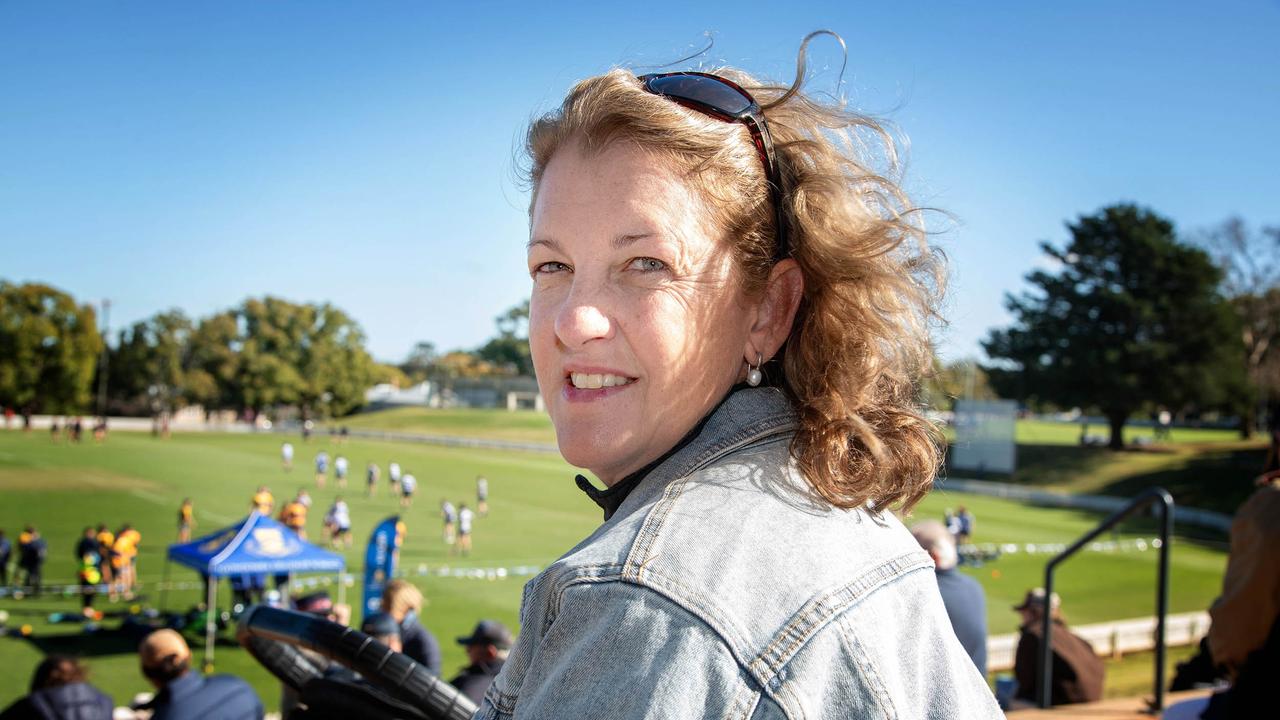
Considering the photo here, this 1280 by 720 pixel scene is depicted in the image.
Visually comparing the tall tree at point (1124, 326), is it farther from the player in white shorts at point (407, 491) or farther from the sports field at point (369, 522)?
the player in white shorts at point (407, 491)

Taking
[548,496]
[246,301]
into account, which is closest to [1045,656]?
[548,496]

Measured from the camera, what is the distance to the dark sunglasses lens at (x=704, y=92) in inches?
49.8

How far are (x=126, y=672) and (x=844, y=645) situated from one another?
59.3 ft

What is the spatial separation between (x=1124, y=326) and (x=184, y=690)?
53.2 m

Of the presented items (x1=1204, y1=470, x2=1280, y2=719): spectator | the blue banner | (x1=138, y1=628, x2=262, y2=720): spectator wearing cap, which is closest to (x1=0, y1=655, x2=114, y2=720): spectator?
(x1=138, y1=628, x2=262, y2=720): spectator wearing cap

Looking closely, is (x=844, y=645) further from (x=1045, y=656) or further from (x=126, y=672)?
(x=126, y=672)

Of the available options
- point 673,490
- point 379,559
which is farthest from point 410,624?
point 379,559

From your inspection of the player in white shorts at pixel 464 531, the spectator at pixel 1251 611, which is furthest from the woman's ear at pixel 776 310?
the player in white shorts at pixel 464 531

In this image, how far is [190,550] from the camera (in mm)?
15984

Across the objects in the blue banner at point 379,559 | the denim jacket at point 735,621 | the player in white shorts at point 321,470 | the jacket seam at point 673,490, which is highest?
the jacket seam at point 673,490

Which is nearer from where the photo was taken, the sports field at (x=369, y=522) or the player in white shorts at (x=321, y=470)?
the sports field at (x=369, y=522)

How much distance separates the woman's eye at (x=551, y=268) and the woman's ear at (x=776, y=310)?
11.0 inches

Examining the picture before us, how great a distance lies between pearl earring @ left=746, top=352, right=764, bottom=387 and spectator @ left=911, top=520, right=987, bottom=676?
432 centimetres

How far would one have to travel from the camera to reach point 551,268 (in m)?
1.25
